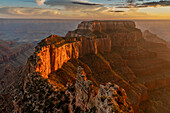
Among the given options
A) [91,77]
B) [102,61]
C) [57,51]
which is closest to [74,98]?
[57,51]

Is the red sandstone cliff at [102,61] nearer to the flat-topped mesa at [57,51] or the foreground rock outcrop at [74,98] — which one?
the flat-topped mesa at [57,51]

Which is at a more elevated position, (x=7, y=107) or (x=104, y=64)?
(x=104, y=64)

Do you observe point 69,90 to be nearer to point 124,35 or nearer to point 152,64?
point 152,64

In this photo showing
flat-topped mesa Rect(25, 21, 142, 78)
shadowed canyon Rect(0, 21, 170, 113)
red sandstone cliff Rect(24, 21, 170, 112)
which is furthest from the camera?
red sandstone cliff Rect(24, 21, 170, 112)

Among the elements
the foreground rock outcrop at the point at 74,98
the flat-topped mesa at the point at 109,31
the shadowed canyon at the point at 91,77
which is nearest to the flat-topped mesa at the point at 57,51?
the shadowed canyon at the point at 91,77

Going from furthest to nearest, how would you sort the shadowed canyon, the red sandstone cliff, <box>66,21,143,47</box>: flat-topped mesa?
<box>66,21,143,47</box>: flat-topped mesa
the red sandstone cliff
the shadowed canyon

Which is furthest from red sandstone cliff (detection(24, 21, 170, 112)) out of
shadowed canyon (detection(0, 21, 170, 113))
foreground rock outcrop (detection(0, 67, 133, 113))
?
foreground rock outcrop (detection(0, 67, 133, 113))

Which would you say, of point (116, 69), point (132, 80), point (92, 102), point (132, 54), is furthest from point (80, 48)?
point (92, 102)

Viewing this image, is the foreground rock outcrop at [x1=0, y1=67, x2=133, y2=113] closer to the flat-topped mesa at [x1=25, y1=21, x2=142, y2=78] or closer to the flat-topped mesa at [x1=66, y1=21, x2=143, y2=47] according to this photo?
the flat-topped mesa at [x1=25, y1=21, x2=142, y2=78]
